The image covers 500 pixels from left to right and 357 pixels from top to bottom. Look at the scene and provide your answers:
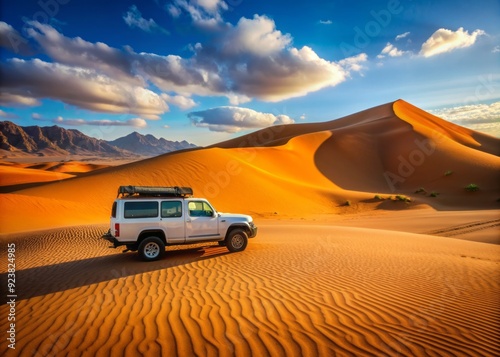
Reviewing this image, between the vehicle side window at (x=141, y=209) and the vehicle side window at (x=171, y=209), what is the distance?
214mm

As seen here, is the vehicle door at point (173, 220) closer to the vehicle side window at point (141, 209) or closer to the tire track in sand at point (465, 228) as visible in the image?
the vehicle side window at point (141, 209)

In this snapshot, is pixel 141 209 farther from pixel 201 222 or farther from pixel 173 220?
pixel 201 222

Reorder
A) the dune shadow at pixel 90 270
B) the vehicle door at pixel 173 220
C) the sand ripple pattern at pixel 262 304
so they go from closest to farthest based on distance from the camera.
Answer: the sand ripple pattern at pixel 262 304, the dune shadow at pixel 90 270, the vehicle door at pixel 173 220

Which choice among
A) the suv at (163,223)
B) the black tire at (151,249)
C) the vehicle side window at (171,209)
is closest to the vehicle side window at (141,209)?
the suv at (163,223)

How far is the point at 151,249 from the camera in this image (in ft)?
28.2

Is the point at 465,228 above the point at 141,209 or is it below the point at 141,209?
below

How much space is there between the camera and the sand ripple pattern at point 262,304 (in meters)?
3.81

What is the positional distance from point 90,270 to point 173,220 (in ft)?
8.55

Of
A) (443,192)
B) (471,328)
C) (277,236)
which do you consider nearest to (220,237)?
(277,236)

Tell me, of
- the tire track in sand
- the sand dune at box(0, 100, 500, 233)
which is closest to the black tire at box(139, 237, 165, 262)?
the sand dune at box(0, 100, 500, 233)

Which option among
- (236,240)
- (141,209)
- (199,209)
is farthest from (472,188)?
(141,209)

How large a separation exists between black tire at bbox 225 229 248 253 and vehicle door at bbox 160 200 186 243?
60.7 inches

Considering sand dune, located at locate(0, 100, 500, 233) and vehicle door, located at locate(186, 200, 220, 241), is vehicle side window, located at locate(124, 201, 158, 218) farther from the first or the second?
sand dune, located at locate(0, 100, 500, 233)

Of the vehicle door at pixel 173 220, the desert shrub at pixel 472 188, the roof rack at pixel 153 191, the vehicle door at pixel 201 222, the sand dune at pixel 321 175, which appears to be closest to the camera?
the roof rack at pixel 153 191
